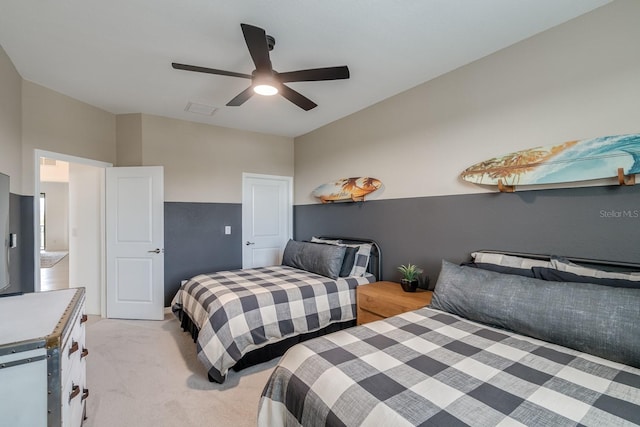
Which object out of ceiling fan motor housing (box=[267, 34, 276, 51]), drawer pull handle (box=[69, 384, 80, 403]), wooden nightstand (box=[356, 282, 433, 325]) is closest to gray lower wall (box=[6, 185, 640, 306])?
wooden nightstand (box=[356, 282, 433, 325])

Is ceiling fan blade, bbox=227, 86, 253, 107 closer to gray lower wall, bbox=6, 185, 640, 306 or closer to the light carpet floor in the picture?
gray lower wall, bbox=6, 185, 640, 306

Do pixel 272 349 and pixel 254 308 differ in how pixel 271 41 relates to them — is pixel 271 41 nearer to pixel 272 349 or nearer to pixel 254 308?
pixel 254 308

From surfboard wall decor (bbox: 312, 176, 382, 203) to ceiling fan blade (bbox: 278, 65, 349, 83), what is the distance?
1.55 metres

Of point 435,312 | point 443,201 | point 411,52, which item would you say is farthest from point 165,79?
point 435,312

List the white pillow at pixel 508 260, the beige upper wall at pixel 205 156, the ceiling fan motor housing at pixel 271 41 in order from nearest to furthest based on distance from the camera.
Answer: the white pillow at pixel 508 260 < the ceiling fan motor housing at pixel 271 41 < the beige upper wall at pixel 205 156

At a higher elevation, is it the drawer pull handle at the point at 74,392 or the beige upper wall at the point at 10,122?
the beige upper wall at the point at 10,122

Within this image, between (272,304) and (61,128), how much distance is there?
3.12 m

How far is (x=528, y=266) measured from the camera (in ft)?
6.86

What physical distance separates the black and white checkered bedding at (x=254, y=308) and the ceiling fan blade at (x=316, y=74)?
184 cm

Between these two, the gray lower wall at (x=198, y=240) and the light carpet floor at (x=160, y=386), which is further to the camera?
the gray lower wall at (x=198, y=240)

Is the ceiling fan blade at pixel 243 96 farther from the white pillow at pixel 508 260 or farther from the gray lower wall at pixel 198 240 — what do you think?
the white pillow at pixel 508 260

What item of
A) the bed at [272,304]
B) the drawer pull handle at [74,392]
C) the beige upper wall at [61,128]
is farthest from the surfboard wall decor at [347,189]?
the drawer pull handle at [74,392]

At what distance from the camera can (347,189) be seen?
3850 millimetres

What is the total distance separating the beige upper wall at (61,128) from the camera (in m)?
2.94
